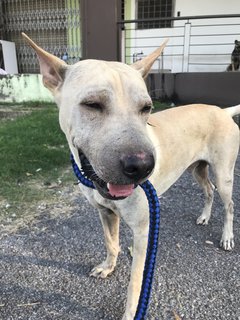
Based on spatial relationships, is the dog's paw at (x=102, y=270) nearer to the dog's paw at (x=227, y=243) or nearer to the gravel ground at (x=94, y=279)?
the gravel ground at (x=94, y=279)

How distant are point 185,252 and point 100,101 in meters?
1.93

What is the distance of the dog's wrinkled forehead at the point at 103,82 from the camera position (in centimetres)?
183

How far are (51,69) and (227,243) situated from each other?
233 cm

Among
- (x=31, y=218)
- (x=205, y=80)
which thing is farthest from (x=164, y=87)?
(x=31, y=218)

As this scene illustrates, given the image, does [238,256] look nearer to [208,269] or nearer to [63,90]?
[208,269]

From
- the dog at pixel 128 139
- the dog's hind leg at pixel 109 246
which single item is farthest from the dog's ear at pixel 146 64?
the dog's hind leg at pixel 109 246

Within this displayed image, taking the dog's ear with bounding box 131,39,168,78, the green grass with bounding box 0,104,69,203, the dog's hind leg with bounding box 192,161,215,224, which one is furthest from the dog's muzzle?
the green grass with bounding box 0,104,69,203

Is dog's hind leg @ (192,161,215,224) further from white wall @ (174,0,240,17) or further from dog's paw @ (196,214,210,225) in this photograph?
white wall @ (174,0,240,17)

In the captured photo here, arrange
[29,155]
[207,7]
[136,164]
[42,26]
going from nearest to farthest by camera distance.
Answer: [136,164] < [29,155] < [207,7] < [42,26]

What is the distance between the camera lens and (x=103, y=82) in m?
1.85

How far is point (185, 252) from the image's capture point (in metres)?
3.09

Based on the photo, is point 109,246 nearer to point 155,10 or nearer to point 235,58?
point 235,58

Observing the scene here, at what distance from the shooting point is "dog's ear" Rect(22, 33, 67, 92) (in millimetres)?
2133

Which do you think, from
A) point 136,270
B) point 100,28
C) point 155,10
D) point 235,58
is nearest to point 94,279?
point 136,270
